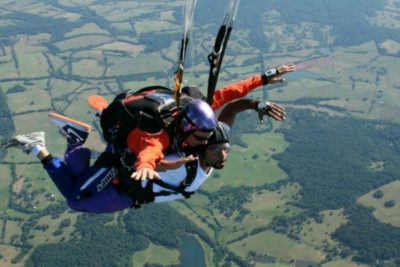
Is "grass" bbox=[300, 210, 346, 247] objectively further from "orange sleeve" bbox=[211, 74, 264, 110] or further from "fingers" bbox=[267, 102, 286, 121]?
"fingers" bbox=[267, 102, 286, 121]

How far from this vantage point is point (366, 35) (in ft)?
485

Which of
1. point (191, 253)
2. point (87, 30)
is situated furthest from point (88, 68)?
point (191, 253)

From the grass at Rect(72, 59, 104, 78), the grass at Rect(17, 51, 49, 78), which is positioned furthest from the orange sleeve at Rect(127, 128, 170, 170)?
the grass at Rect(17, 51, 49, 78)

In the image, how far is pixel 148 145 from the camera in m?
6.53

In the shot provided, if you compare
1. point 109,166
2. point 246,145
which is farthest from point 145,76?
point 109,166

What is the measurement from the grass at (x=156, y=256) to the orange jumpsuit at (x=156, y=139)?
57944mm

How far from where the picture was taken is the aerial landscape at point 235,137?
6962 cm

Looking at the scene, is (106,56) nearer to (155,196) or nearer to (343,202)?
(343,202)

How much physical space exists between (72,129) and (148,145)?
6.94ft

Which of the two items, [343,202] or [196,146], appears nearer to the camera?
[196,146]

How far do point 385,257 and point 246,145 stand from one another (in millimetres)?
24608

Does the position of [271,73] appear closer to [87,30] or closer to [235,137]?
[235,137]

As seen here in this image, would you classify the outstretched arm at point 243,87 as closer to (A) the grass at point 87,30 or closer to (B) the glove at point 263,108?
(B) the glove at point 263,108

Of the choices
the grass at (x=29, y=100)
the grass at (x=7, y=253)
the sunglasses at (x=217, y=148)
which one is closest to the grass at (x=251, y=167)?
the grass at (x=7, y=253)
